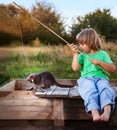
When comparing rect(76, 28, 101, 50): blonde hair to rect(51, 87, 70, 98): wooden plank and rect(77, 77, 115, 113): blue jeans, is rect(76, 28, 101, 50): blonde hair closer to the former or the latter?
rect(77, 77, 115, 113): blue jeans

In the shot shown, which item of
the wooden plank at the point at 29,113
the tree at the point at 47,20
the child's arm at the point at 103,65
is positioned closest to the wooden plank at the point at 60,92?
the wooden plank at the point at 29,113

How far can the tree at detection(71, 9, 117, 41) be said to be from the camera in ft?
15.0

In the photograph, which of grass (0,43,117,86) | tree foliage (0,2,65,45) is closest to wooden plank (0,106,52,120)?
grass (0,43,117,86)

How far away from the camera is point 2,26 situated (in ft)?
14.8

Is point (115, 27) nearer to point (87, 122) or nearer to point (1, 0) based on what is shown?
point (1, 0)

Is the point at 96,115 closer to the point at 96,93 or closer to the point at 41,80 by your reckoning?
the point at 96,93

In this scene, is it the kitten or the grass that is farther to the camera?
the grass

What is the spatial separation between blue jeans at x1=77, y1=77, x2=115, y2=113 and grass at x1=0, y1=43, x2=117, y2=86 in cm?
184

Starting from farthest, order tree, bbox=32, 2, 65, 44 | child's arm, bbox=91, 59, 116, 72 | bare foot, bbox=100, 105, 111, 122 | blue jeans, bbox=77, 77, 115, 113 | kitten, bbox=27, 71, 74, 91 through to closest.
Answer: tree, bbox=32, 2, 65, 44, kitten, bbox=27, 71, 74, 91, child's arm, bbox=91, 59, 116, 72, blue jeans, bbox=77, 77, 115, 113, bare foot, bbox=100, 105, 111, 122

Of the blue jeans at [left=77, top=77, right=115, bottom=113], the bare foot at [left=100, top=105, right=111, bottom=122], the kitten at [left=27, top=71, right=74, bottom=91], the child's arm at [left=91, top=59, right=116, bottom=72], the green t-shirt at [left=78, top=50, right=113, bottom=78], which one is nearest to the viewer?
the bare foot at [left=100, top=105, right=111, bottom=122]

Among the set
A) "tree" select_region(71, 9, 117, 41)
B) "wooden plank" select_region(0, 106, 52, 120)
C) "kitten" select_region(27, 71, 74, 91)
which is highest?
"tree" select_region(71, 9, 117, 41)

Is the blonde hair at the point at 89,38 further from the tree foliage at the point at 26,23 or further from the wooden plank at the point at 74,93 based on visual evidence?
the tree foliage at the point at 26,23

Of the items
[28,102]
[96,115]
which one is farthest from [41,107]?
[96,115]

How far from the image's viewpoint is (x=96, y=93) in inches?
98.2
